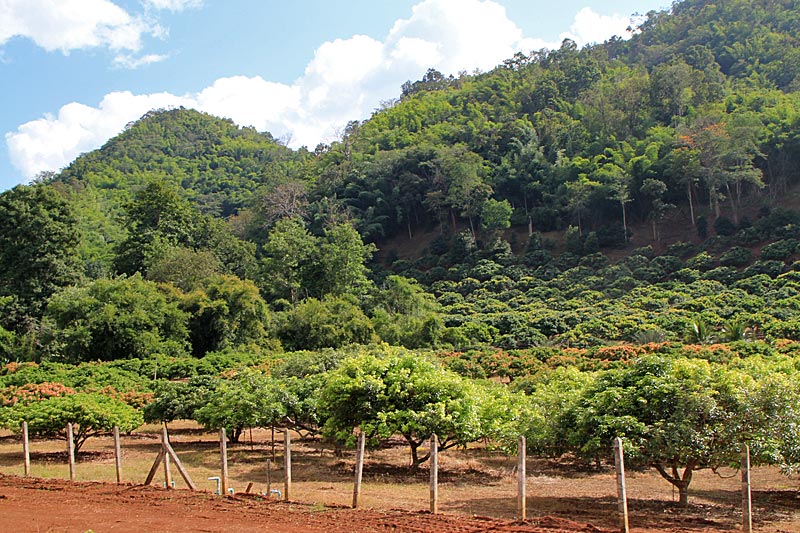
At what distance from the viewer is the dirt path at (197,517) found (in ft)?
29.7

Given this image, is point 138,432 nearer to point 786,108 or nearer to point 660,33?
point 786,108

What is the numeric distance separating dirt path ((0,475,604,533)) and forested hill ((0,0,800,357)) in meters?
24.4

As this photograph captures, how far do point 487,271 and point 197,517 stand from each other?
153 feet

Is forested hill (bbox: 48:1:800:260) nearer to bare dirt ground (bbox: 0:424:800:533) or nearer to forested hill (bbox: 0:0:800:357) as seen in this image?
forested hill (bbox: 0:0:800:357)

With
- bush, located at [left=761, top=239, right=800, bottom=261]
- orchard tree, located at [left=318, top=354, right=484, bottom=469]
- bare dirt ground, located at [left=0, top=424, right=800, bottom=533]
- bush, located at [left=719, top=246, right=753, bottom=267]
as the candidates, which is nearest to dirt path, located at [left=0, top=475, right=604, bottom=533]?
bare dirt ground, located at [left=0, top=424, right=800, bottom=533]

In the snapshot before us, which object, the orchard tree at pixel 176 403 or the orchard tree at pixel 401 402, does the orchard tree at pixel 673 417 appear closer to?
the orchard tree at pixel 401 402

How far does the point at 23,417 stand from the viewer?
17.1m

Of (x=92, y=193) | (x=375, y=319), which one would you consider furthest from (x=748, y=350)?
(x=92, y=193)

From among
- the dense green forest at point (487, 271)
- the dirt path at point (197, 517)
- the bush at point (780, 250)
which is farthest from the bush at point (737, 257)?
the dirt path at point (197, 517)

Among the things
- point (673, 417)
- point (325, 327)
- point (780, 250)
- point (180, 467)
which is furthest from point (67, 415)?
point (780, 250)

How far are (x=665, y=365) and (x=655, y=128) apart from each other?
2231 inches

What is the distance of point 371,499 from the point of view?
1180 cm

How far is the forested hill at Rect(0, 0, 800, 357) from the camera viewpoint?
39.9m

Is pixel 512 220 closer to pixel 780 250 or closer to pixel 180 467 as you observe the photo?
pixel 780 250
